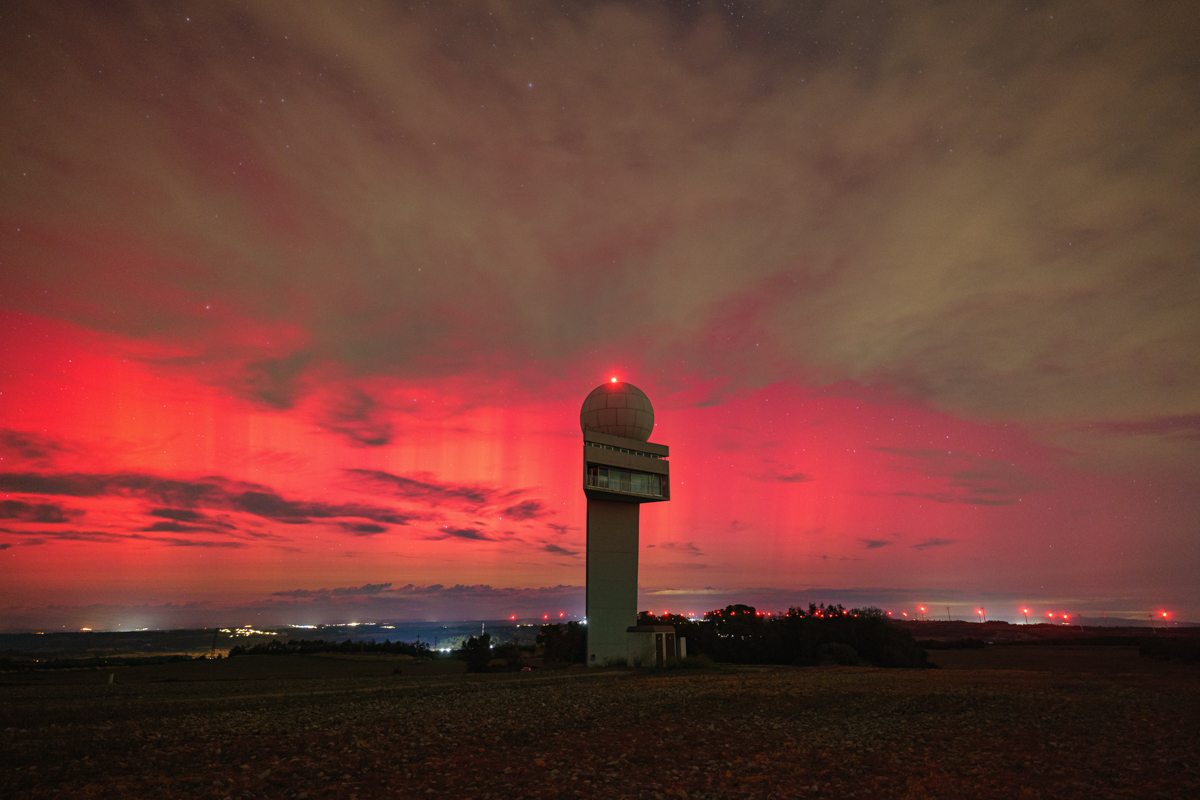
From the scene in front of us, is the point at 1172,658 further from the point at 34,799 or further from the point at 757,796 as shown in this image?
the point at 34,799

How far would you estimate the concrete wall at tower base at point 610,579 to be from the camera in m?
36.3

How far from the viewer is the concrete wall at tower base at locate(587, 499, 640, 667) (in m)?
36.3

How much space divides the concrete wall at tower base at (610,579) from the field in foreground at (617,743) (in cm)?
1534

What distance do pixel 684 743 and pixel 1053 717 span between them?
9.51m

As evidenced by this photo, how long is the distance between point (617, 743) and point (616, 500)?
25995 mm

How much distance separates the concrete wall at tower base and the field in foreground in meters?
15.3

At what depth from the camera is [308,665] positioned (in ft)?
134

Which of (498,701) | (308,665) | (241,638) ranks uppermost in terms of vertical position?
(498,701)

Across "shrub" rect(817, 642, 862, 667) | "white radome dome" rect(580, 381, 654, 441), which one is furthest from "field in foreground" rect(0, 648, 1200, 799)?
"shrub" rect(817, 642, 862, 667)

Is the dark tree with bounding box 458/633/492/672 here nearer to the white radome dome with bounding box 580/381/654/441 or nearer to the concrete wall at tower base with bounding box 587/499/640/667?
the concrete wall at tower base with bounding box 587/499/640/667

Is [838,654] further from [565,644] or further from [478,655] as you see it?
[478,655]

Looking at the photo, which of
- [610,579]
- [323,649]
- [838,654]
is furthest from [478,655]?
[838,654]

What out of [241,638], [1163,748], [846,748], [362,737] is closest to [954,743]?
[846,748]

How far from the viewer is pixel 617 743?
41.2 ft
